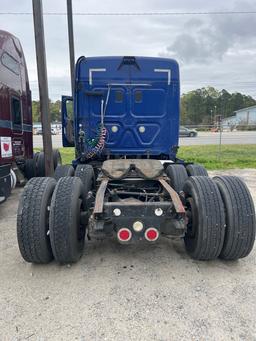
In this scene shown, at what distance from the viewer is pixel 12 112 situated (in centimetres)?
606

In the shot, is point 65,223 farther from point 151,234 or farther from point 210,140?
point 210,140

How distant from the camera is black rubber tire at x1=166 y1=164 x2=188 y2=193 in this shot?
4.82 meters

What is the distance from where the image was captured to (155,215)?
10.1 feet

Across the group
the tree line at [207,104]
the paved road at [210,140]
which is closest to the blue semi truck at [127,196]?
the paved road at [210,140]


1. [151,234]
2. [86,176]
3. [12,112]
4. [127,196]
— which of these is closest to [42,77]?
[12,112]

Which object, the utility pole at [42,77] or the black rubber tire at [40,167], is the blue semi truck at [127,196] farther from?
the black rubber tire at [40,167]

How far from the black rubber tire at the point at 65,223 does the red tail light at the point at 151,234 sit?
80cm

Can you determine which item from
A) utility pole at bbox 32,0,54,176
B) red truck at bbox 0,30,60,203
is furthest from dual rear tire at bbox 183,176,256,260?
utility pole at bbox 32,0,54,176

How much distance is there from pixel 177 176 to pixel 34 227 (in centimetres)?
250

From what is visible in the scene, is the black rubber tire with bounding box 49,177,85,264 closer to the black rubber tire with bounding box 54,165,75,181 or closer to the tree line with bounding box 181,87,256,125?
the black rubber tire with bounding box 54,165,75,181

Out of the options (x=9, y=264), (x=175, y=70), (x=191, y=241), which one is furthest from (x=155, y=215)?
(x=175, y=70)

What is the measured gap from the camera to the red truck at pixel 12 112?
5477 millimetres

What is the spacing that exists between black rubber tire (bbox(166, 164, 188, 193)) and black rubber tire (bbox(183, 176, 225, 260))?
52.0 inches

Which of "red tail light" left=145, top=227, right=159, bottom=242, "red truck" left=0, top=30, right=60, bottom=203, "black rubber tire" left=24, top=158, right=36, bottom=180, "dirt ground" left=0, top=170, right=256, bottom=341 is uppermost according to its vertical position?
"red truck" left=0, top=30, right=60, bottom=203
